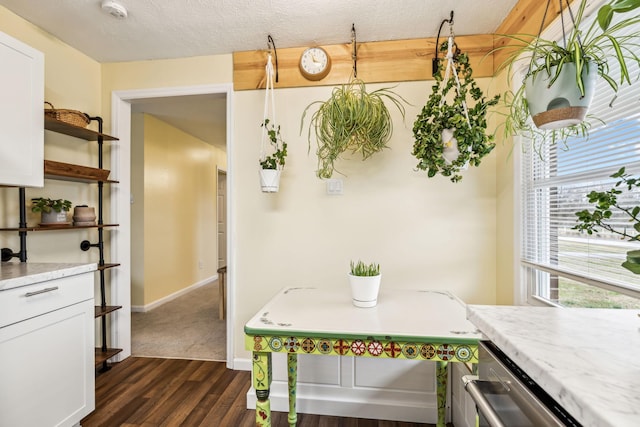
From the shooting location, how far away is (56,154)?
2.19 meters

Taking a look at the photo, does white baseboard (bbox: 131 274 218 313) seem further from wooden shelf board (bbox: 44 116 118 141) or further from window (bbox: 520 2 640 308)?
window (bbox: 520 2 640 308)

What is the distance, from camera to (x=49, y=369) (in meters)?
1.50

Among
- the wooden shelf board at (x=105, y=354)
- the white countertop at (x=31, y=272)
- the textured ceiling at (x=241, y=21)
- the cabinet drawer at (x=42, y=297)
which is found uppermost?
the textured ceiling at (x=241, y=21)

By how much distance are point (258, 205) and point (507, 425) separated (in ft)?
6.26

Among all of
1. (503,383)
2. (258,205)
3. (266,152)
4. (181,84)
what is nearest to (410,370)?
(503,383)

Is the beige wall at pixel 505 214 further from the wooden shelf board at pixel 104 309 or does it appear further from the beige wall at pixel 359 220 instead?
the wooden shelf board at pixel 104 309

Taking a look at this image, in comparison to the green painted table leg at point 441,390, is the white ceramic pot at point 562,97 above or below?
above

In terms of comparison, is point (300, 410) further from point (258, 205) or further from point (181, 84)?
point (181, 84)

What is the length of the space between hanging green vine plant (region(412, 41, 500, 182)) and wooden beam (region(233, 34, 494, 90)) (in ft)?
1.95

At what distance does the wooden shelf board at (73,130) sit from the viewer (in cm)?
197

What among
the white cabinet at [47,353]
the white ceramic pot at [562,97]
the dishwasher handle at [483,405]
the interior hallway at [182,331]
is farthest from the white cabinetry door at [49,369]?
the white ceramic pot at [562,97]

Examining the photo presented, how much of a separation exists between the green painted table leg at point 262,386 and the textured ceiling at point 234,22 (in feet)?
6.28

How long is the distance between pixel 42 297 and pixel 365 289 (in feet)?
5.12

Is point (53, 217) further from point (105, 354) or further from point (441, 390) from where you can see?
point (441, 390)
